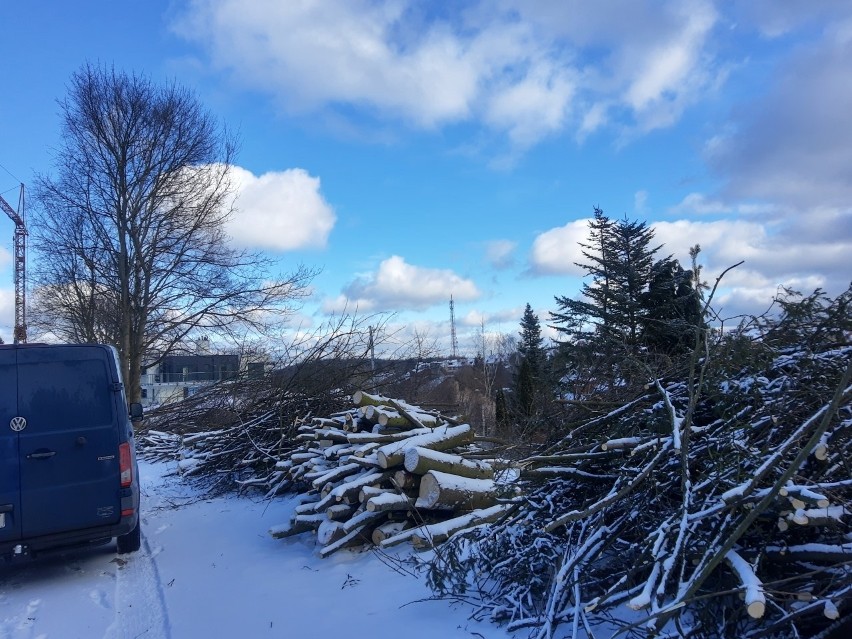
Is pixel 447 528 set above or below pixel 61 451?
below

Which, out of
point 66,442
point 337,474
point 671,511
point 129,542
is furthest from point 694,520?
point 129,542

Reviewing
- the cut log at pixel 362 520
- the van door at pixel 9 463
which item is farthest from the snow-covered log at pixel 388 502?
the van door at pixel 9 463

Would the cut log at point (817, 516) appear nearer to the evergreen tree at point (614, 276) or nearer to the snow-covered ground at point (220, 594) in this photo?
the snow-covered ground at point (220, 594)

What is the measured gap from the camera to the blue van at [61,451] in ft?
18.7

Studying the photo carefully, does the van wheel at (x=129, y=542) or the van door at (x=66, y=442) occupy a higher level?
the van door at (x=66, y=442)

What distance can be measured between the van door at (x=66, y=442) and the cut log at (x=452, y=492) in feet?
9.96

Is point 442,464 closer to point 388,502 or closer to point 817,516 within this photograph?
point 388,502

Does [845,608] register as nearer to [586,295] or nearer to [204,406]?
[204,406]

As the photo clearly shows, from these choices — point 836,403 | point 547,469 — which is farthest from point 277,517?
point 836,403

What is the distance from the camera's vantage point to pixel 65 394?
598 cm

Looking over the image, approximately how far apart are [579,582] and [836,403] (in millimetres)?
1727

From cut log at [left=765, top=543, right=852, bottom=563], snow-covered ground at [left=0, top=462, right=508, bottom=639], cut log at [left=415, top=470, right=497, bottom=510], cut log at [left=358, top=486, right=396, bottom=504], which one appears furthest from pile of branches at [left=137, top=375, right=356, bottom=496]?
cut log at [left=765, top=543, right=852, bottom=563]

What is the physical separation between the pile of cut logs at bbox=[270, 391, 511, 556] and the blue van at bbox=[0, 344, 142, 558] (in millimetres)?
1954

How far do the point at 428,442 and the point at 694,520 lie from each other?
→ 413cm
